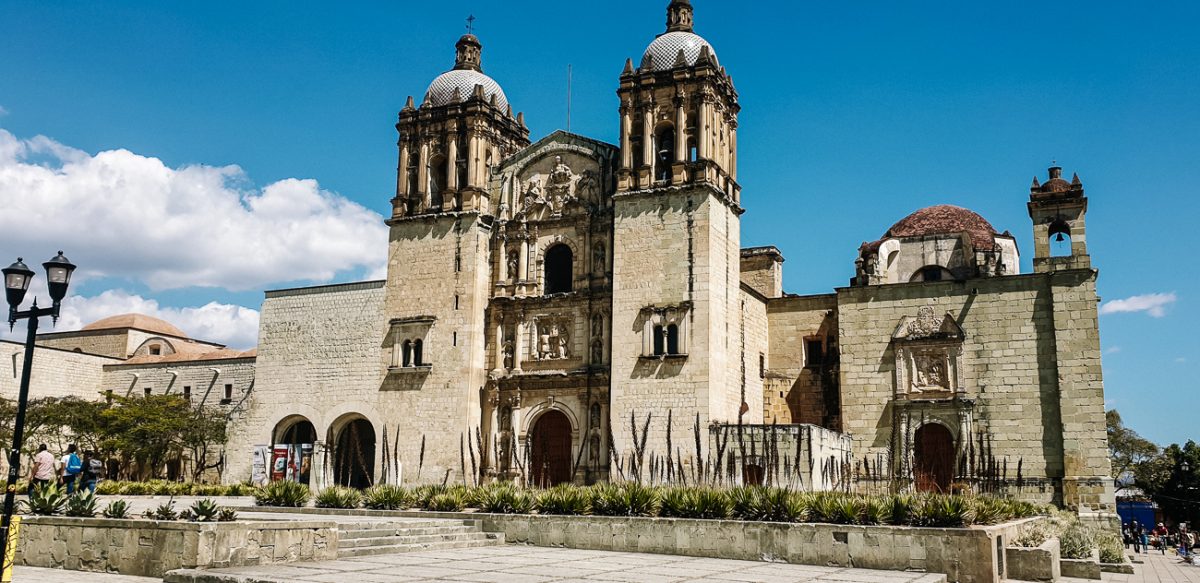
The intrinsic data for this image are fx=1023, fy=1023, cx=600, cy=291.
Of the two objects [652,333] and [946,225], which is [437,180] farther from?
[946,225]

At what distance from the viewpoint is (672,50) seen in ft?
103

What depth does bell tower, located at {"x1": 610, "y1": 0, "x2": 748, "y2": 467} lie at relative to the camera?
1116 inches

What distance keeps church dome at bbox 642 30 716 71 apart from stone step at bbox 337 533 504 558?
17.6 meters

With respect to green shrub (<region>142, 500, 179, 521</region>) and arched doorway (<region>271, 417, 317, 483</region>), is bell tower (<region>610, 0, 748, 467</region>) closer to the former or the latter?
arched doorway (<region>271, 417, 317, 483</region>)

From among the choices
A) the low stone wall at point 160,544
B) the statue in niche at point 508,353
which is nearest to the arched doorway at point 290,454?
the statue in niche at point 508,353

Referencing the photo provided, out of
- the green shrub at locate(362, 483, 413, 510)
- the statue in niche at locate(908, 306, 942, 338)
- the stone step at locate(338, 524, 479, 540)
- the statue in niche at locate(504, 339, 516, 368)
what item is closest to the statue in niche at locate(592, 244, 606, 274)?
the statue in niche at locate(504, 339, 516, 368)

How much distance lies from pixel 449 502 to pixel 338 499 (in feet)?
9.41

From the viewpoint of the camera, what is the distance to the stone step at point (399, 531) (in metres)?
15.0

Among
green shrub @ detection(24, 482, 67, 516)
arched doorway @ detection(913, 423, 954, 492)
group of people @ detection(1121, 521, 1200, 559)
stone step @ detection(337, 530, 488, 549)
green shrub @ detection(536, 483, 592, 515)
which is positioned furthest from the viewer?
group of people @ detection(1121, 521, 1200, 559)

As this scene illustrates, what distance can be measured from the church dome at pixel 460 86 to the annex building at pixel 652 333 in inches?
3.0

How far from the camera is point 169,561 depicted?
1215cm

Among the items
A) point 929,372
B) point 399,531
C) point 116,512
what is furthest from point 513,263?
point 116,512

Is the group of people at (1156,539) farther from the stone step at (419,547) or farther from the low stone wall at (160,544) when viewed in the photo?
the low stone wall at (160,544)

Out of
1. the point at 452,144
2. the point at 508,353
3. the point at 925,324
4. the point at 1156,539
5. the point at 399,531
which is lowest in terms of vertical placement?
the point at 1156,539
